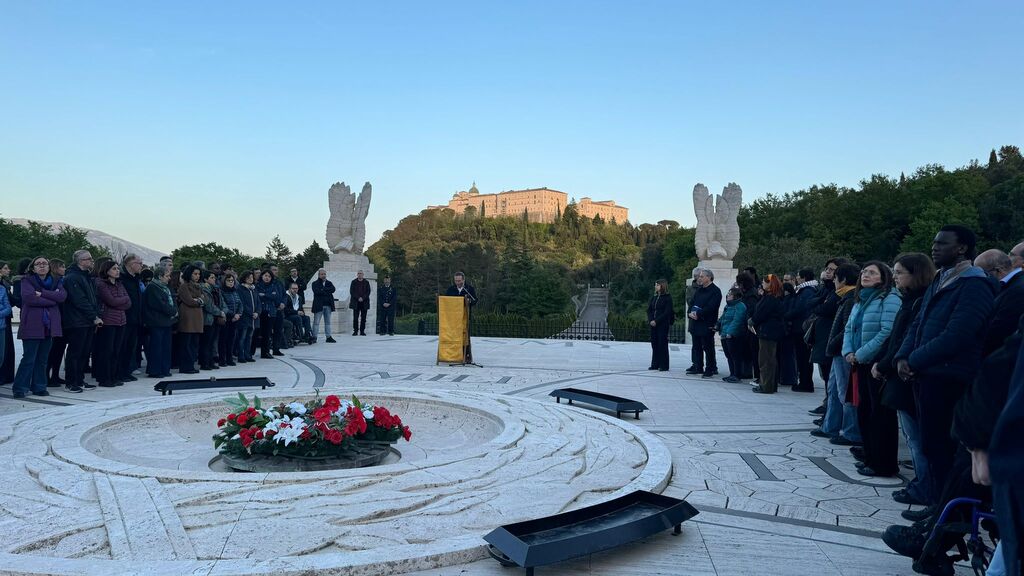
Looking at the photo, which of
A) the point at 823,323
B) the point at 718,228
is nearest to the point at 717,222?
the point at 718,228

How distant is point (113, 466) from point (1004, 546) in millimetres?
4506

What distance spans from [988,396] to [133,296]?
957 centimetres

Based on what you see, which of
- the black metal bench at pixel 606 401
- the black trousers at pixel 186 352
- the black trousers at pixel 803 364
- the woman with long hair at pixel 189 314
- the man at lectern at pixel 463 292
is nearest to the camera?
the black metal bench at pixel 606 401

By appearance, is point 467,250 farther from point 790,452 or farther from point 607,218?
point 607,218

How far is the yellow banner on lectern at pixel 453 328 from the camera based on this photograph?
11016mm

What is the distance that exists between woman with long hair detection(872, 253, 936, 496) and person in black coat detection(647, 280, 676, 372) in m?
6.55

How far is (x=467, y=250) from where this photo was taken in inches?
2138

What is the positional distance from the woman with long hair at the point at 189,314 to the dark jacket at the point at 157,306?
0.49 m

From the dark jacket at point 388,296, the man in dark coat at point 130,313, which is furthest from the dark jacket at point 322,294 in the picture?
the man in dark coat at point 130,313

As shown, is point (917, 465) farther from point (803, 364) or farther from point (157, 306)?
point (157, 306)

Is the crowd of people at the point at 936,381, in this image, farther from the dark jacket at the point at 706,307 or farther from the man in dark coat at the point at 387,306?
the man in dark coat at the point at 387,306

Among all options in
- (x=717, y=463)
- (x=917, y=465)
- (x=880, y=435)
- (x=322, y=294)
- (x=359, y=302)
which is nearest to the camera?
(x=917, y=465)

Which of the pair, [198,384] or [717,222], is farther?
[717,222]

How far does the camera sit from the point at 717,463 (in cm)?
523
